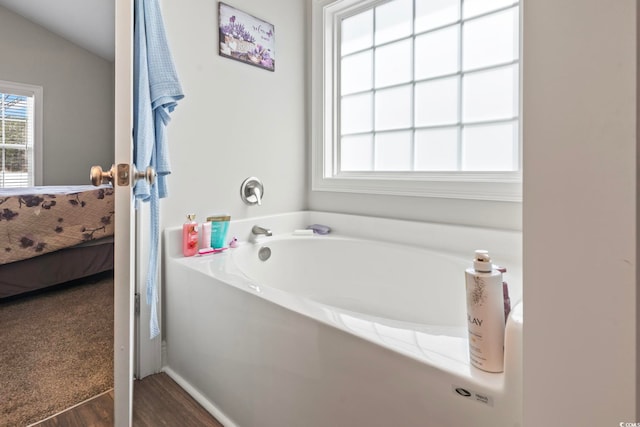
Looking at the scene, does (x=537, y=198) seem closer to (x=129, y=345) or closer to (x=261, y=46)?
(x=129, y=345)

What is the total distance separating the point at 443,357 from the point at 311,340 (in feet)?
1.10

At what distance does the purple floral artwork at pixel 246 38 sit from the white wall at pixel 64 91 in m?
2.35

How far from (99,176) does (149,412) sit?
0.96 metres

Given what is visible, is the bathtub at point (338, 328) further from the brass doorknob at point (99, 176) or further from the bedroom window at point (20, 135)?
the bedroom window at point (20, 135)

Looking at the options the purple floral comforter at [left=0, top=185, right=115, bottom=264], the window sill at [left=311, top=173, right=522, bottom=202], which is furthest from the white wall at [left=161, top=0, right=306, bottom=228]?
the purple floral comforter at [left=0, top=185, right=115, bottom=264]

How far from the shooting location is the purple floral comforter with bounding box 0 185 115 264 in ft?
6.58

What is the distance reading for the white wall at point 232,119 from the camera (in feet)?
4.99

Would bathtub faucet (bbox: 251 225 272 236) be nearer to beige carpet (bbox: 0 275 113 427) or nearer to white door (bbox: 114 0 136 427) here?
beige carpet (bbox: 0 275 113 427)

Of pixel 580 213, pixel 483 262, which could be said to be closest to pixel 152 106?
pixel 483 262

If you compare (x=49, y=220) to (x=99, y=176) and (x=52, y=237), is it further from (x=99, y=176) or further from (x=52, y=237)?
(x=99, y=176)

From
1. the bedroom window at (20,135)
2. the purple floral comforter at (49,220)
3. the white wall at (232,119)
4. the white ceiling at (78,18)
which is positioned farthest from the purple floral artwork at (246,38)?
the bedroom window at (20,135)

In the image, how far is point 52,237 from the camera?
7.18ft

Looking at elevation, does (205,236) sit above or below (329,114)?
below

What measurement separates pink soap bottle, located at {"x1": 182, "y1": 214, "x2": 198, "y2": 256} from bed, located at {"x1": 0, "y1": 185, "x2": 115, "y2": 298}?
1390 millimetres
